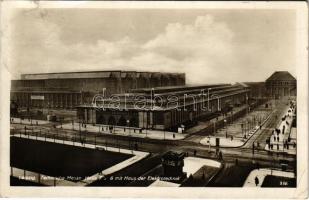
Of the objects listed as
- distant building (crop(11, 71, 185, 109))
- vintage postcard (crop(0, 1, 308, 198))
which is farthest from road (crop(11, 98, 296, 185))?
distant building (crop(11, 71, 185, 109))

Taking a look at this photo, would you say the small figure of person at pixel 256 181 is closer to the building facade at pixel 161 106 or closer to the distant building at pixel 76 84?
the building facade at pixel 161 106

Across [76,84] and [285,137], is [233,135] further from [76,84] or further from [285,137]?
[76,84]

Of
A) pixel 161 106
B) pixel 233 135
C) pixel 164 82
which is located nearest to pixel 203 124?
pixel 233 135

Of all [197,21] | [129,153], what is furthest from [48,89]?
[197,21]

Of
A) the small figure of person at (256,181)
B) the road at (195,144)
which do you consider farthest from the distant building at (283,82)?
the small figure of person at (256,181)

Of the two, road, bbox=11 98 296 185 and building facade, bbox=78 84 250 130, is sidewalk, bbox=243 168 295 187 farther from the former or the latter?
building facade, bbox=78 84 250 130

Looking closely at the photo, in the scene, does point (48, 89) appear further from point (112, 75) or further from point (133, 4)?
point (133, 4)
